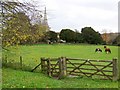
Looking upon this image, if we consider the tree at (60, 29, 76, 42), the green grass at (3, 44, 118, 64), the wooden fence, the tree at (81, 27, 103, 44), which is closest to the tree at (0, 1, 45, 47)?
the green grass at (3, 44, 118, 64)

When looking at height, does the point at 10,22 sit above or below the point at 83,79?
above

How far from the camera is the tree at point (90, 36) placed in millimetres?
94562

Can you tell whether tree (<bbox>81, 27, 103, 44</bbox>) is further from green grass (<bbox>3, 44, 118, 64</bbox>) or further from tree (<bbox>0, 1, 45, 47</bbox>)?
tree (<bbox>0, 1, 45, 47</bbox>)

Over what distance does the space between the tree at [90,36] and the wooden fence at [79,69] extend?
72761mm

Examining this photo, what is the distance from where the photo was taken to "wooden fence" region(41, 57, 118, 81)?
1875 cm

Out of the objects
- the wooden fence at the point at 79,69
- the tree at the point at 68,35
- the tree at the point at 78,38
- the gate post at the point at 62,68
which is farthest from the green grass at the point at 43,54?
the tree at the point at 78,38

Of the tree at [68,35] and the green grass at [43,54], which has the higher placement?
the tree at [68,35]

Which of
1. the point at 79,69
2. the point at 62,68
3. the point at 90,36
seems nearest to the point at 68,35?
the point at 90,36

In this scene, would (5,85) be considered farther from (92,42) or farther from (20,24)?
(92,42)

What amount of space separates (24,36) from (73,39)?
234ft

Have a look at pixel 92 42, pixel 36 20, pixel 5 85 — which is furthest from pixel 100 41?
pixel 5 85

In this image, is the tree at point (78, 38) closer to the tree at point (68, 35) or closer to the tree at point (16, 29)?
the tree at point (68, 35)

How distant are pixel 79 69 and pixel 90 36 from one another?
75.4 m

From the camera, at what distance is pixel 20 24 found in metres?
23.3
